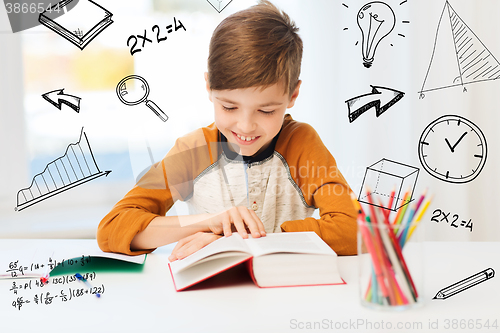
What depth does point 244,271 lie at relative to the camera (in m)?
0.71

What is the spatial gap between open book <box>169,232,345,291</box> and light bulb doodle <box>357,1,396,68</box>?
0.92m

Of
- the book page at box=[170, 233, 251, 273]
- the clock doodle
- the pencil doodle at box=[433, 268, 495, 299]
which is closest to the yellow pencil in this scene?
the pencil doodle at box=[433, 268, 495, 299]

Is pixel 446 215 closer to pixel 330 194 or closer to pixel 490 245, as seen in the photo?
pixel 490 245

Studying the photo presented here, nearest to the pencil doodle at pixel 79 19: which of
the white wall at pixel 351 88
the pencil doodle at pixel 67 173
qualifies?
the white wall at pixel 351 88

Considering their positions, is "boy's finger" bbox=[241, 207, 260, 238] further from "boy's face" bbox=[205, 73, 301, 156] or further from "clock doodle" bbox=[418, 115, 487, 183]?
"clock doodle" bbox=[418, 115, 487, 183]

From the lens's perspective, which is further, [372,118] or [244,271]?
[372,118]

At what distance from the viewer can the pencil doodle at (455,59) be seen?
1398 mm

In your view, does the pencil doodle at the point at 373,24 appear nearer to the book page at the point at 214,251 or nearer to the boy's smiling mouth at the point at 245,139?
the boy's smiling mouth at the point at 245,139

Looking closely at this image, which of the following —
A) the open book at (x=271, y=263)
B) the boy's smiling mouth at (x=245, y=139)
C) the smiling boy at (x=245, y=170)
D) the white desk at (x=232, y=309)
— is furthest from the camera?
the boy's smiling mouth at (x=245, y=139)

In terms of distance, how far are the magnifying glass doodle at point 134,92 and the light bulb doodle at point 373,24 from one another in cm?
67

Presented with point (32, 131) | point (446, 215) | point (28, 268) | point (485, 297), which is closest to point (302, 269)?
point (485, 297)

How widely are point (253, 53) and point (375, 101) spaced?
26.4 inches

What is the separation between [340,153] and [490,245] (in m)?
0.60

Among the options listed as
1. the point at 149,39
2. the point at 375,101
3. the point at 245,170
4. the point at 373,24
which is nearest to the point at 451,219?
the point at 375,101
